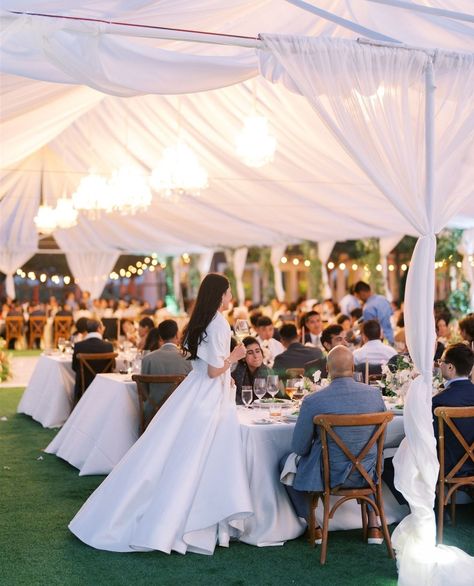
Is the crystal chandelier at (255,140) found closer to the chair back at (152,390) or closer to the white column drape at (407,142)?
the chair back at (152,390)

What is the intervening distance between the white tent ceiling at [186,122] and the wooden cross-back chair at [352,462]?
1457 mm

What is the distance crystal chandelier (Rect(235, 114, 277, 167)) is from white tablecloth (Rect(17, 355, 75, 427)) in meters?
3.37

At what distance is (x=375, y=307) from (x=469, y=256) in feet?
20.2

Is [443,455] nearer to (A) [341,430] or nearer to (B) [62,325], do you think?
(A) [341,430]

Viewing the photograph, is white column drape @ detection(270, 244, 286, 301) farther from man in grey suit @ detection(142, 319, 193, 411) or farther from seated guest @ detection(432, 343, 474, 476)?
seated guest @ detection(432, 343, 474, 476)

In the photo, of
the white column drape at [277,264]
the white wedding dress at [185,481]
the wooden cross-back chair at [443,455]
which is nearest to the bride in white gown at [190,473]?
the white wedding dress at [185,481]

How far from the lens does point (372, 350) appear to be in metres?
7.57

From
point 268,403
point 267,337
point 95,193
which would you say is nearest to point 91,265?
point 95,193

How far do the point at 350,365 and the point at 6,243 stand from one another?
1670 centimetres

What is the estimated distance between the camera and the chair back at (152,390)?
21.3 feet

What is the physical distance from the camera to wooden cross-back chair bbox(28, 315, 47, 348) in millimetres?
21438

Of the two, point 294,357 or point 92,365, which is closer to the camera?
point 294,357

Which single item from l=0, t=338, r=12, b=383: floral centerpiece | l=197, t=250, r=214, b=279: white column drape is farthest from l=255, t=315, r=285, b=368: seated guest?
l=197, t=250, r=214, b=279: white column drape

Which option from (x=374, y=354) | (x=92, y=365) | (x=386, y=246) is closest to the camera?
(x=374, y=354)
